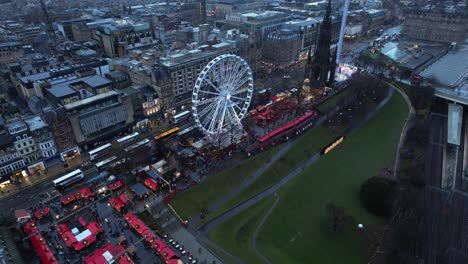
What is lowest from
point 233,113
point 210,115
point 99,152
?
point 99,152

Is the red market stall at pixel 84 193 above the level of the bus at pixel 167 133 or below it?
below

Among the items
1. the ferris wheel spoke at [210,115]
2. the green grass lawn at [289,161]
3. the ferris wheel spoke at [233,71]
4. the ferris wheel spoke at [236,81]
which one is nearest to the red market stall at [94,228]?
the green grass lawn at [289,161]

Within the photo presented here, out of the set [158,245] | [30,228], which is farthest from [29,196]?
[158,245]

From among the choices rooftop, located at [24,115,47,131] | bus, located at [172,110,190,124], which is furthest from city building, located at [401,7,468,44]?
rooftop, located at [24,115,47,131]

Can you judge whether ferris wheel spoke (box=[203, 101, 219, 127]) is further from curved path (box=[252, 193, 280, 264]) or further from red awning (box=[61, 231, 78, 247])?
red awning (box=[61, 231, 78, 247])

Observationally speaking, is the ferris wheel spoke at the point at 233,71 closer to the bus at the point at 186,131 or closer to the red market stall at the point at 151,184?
the bus at the point at 186,131

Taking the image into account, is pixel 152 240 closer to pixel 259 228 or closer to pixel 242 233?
pixel 242 233

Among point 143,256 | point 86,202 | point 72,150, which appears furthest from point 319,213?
point 72,150
